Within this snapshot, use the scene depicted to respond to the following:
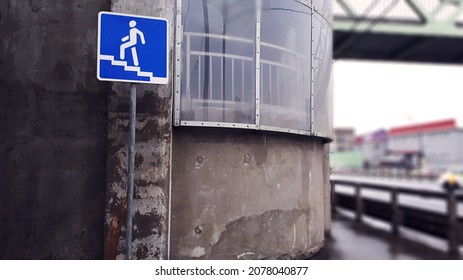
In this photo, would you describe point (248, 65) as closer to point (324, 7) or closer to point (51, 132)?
point (324, 7)

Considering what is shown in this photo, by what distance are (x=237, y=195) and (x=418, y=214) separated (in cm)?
538

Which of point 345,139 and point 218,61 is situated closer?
point 218,61

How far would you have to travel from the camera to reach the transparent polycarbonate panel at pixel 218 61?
4.82 m

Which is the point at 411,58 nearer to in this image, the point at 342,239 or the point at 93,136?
the point at 342,239

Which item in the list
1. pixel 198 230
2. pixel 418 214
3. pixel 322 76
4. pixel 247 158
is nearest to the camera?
pixel 198 230

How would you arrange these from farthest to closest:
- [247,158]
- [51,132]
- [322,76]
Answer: [322,76]
[247,158]
[51,132]

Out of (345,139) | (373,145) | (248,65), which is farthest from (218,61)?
(345,139)

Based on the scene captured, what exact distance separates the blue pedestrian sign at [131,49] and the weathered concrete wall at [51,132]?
1.00 m

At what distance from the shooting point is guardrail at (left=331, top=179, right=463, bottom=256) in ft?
22.8

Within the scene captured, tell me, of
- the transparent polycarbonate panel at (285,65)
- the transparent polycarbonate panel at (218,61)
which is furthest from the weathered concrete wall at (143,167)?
the transparent polycarbonate panel at (285,65)

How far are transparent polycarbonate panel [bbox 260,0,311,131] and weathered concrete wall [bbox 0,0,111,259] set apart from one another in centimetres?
202

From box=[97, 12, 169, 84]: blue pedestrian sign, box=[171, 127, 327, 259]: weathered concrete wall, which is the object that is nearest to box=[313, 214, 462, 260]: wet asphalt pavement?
box=[171, 127, 327, 259]: weathered concrete wall

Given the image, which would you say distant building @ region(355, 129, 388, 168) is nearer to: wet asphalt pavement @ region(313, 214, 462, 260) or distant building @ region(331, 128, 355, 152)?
distant building @ region(331, 128, 355, 152)

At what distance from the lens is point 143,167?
14.2 feet
